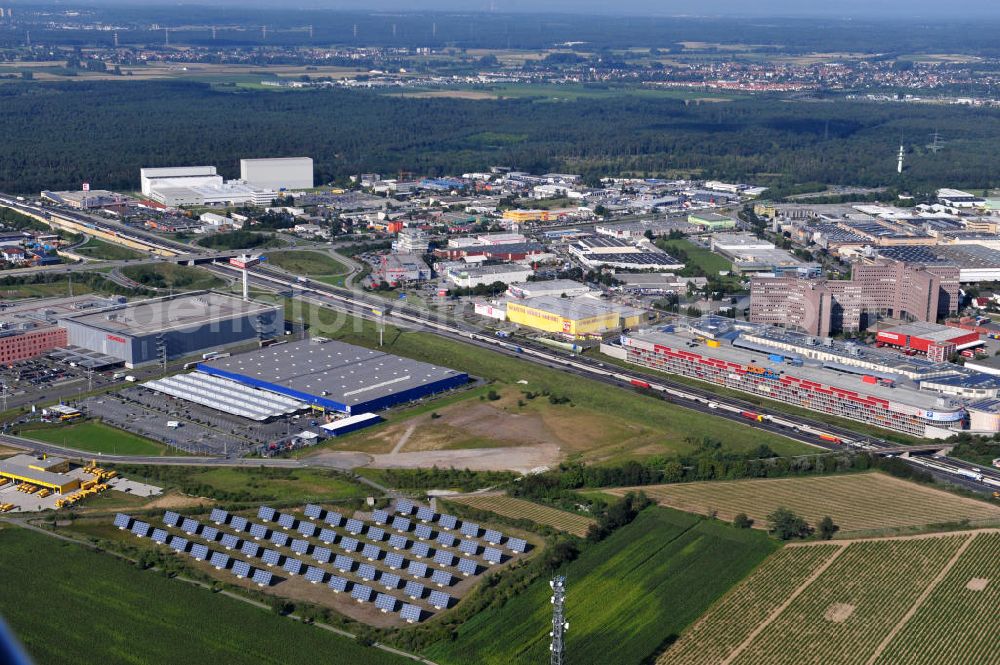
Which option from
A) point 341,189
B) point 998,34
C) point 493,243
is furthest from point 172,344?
point 998,34

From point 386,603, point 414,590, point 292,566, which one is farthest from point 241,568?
point 414,590

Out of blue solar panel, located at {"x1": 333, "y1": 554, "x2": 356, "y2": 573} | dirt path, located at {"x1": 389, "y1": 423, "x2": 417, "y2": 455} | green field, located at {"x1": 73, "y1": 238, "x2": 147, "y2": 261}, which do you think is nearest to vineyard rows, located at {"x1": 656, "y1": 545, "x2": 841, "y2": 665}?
blue solar panel, located at {"x1": 333, "y1": 554, "x2": 356, "y2": 573}

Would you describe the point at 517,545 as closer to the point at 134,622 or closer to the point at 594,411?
the point at 134,622

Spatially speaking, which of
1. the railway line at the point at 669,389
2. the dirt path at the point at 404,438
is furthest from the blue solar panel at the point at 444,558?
the railway line at the point at 669,389

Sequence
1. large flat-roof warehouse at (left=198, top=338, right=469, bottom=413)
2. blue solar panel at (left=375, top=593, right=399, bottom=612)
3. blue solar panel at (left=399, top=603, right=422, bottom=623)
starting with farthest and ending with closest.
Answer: large flat-roof warehouse at (left=198, top=338, right=469, bottom=413), blue solar panel at (left=375, top=593, right=399, bottom=612), blue solar panel at (left=399, top=603, right=422, bottom=623)

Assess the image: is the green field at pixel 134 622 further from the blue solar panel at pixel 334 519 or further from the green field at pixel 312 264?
the green field at pixel 312 264

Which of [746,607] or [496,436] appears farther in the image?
[496,436]

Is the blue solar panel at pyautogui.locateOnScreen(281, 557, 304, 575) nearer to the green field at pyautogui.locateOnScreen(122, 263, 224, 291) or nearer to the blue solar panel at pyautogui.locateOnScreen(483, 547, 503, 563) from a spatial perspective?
the blue solar panel at pyautogui.locateOnScreen(483, 547, 503, 563)
